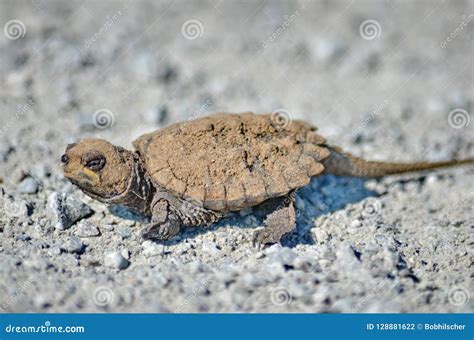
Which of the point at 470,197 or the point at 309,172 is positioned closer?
the point at 309,172

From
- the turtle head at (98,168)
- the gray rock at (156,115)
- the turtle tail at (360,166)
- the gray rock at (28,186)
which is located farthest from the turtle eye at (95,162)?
the gray rock at (156,115)

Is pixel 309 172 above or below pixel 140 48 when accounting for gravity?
below

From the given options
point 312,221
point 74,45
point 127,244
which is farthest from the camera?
point 74,45

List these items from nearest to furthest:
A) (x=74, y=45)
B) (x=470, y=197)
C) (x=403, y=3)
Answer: (x=470, y=197) → (x=74, y=45) → (x=403, y=3)

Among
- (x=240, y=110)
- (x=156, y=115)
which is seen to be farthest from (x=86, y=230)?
(x=240, y=110)

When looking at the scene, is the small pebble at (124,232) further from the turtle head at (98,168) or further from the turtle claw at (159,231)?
the turtle head at (98,168)

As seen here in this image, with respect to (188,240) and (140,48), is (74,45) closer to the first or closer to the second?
(140,48)

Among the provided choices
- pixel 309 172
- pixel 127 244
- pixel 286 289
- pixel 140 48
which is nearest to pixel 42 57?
pixel 140 48
